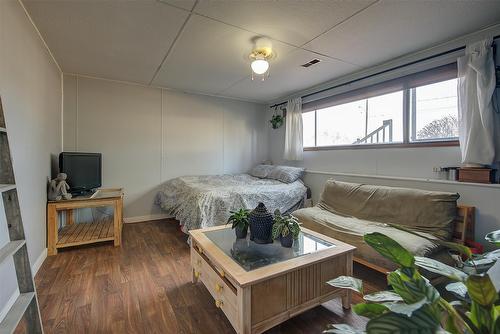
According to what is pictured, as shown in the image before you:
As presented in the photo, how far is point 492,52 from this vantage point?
2.04 m

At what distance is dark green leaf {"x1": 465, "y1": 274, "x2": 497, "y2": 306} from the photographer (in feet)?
1.82

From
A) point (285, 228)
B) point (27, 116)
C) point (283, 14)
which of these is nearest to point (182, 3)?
point (283, 14)

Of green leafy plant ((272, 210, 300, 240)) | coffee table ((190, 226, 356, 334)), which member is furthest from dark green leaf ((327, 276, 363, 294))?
green leafy plant ((272, 210, 300, 240))

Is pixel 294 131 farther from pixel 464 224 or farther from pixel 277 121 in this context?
pixel 464 224

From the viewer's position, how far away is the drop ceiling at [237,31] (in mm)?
1814

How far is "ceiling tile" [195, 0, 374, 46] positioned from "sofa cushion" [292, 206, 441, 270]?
1833 mm

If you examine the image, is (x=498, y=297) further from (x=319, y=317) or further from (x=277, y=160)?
(x=277, y=160)

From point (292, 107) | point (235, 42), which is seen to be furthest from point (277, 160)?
point (235, 42)

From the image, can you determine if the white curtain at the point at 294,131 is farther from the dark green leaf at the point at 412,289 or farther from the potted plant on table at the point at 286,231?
the dark green leaf at the point at 412,289

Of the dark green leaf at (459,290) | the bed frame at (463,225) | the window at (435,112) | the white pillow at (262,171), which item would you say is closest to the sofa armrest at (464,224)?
the bed frame at (463,225)

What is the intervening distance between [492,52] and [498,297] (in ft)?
8.18

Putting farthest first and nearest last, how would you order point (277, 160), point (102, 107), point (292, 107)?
point (277, 160) → point (292, 107) → point (102, 107)

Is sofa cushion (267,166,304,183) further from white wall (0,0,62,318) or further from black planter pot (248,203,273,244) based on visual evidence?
white wall (0,0,62,318)

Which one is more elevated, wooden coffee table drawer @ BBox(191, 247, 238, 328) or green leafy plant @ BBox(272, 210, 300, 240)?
green leafy plant @ BBox(272, 210, 300, 240)
